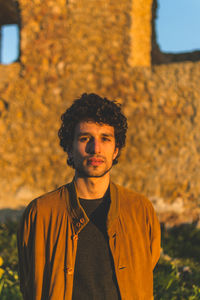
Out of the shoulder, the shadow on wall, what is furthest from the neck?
the shadow on wall

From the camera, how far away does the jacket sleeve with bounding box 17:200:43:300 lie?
5.15 feet

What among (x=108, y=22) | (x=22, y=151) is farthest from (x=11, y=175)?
(x=108, y=22)

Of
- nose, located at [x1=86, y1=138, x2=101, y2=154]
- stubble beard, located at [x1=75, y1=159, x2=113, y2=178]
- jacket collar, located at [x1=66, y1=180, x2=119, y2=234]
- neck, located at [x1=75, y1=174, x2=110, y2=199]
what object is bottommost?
jacket collar, located at [x1=66, y1=180, x2=119, y2=234]

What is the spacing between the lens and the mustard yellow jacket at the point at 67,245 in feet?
5.02

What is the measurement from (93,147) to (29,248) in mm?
634

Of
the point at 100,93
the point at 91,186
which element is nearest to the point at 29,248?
the point at 91,186

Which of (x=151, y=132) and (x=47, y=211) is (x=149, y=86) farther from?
(x=47, y=211)

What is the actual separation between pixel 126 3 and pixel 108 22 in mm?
567

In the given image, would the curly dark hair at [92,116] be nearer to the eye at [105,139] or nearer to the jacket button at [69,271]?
the eye at [105,139]

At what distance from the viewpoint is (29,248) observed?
1.64 meters

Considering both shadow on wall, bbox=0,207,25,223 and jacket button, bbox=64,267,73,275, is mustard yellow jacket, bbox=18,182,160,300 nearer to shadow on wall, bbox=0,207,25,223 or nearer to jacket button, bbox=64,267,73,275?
jacket button, bbox=64,267,73,275

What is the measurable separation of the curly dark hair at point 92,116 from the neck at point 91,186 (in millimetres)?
160

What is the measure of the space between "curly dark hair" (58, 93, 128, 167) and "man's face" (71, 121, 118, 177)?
40 millimetres

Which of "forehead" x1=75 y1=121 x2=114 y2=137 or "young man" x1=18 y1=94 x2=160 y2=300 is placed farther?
"forehead" x1=75 y1=121 x2=114 y2=137
